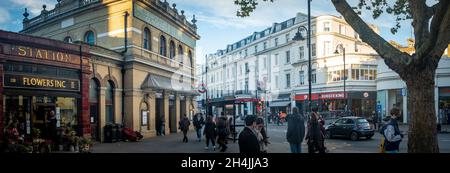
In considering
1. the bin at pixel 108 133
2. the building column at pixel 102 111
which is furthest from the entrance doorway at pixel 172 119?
the bin at pixel 108 133

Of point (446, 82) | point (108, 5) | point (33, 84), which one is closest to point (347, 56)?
point (446, 82)

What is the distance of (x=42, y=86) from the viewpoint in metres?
14.6

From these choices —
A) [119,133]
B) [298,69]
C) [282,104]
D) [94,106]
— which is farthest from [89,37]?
[282,104]

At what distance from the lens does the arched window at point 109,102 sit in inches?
783

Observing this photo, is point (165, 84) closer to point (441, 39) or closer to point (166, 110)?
point (166, 110)

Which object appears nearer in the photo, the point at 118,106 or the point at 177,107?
the point at 118,106

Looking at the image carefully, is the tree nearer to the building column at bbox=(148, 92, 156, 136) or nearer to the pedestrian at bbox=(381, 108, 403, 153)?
the pedestrian at bbox=(381, 108, 403, 153)

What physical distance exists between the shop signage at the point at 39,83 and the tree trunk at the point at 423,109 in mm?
13397

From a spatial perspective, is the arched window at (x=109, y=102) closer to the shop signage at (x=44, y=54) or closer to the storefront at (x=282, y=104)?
the shop signage at (x=44, y=54)

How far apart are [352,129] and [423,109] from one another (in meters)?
12.5

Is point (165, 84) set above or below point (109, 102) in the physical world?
above
